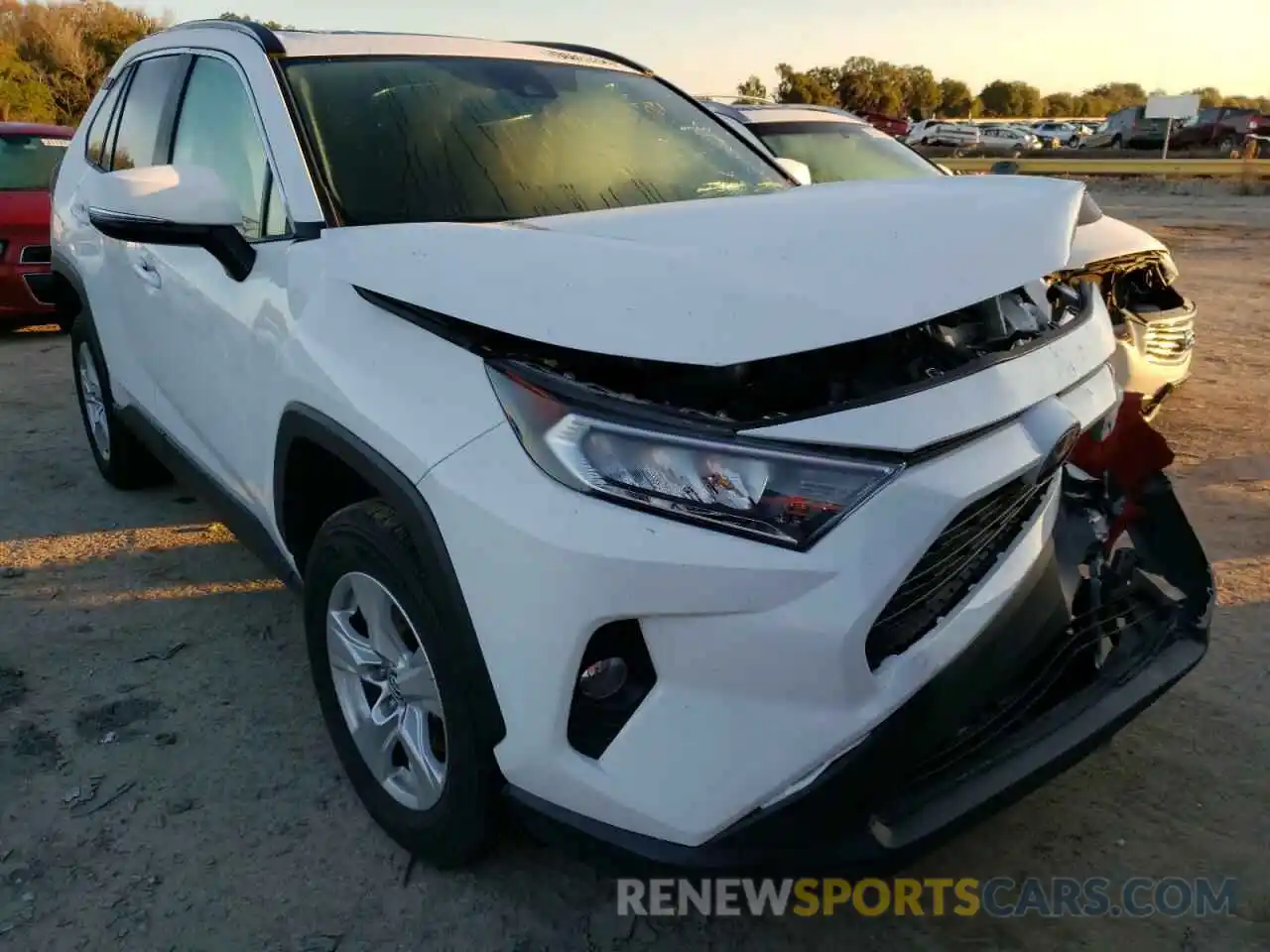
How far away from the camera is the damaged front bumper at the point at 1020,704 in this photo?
168cm

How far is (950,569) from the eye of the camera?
5.73 feet

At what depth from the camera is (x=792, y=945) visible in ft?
6.88

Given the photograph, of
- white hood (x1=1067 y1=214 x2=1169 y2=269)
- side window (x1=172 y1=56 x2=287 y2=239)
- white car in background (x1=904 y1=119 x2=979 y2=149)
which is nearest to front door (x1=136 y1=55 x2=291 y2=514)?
side window (x1=172 y1=56 x2=287 y2=239)

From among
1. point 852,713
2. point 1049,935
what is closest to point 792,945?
point 1049,935

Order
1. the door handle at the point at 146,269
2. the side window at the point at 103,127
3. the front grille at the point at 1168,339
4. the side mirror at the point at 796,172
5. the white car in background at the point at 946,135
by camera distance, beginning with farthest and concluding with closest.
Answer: the white car in background at the point at 946,135, the front grille at the point at 1168,339, the side window at the point at 103,127, the side mirror at the point at 796,172, the door handle at the point at 146,269

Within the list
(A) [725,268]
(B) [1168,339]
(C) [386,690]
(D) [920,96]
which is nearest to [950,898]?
(C) [386,690]

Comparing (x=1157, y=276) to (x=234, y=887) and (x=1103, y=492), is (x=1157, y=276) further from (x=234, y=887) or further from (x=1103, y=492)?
(x=234, y=887)

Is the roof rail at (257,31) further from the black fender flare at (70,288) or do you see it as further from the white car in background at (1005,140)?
the white car in background at (1005,140)

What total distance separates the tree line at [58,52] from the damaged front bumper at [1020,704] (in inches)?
1287

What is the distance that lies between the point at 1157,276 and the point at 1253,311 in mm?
4407

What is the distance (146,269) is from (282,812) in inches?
70.5

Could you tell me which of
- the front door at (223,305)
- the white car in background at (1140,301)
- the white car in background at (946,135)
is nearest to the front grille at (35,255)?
the front door at (223,305)

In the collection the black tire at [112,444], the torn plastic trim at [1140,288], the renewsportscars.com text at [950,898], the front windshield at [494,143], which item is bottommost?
the renewsportscars.com text at [950,898]

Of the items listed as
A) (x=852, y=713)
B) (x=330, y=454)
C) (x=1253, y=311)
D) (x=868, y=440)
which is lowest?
(x=1253, y=311)
